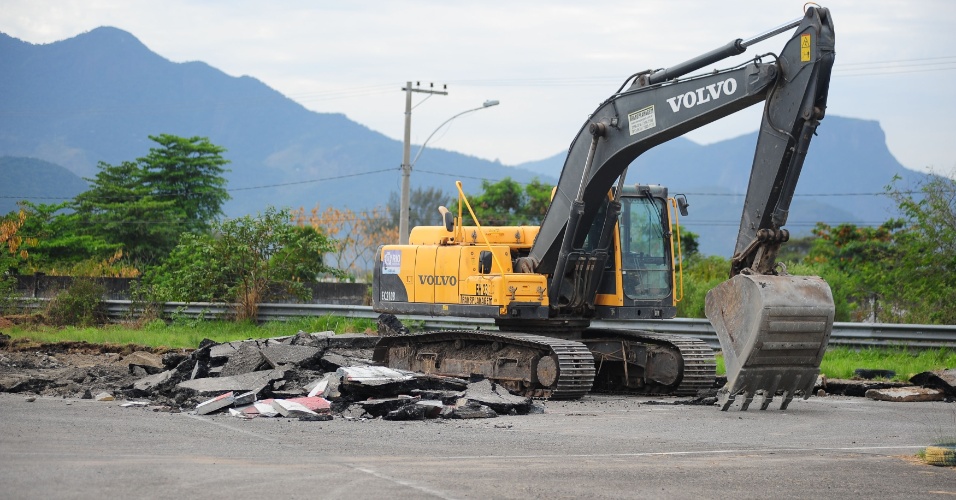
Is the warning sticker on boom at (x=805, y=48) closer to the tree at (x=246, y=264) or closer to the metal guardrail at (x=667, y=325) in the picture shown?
the metal guardrail at (x=667, y=325)

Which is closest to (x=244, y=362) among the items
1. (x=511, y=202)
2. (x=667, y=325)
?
(x=667, y=325)

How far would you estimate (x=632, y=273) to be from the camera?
659 inches

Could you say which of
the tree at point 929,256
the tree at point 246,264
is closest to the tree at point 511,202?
the tree at point 246,264

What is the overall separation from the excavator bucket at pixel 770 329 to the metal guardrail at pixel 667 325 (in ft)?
14.8

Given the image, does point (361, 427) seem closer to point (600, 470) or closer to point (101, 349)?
point (600, 470)

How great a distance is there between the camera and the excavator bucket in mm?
12875

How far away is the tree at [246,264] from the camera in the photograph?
29.1 meters

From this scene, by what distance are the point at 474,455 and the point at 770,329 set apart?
4429 millimetres

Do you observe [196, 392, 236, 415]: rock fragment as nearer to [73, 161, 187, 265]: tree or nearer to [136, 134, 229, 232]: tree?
[73, 161, 187, 265]: tree

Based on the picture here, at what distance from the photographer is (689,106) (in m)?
14.4

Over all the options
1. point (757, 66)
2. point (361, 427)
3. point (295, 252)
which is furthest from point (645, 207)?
point (295, 252)

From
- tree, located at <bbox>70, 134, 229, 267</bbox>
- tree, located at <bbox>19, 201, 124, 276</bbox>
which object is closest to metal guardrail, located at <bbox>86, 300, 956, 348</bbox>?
tree, located at <bbox>19, 201, 124, 276</bbox>

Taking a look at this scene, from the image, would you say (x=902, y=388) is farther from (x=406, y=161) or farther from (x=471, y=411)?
(x=406, y=161)

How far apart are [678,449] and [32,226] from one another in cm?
4722
